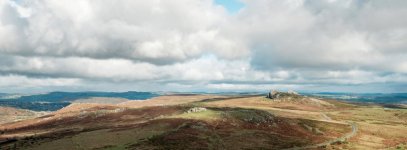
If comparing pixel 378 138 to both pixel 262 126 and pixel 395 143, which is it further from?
pixel 262 126

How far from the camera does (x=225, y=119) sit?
192m

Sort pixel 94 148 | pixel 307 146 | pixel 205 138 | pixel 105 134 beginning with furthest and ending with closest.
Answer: pixel 105 134
pixel 205 138
pixel 307 146
pixel 94 148

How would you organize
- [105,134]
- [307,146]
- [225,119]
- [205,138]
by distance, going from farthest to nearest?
1. [225,119]
2. [105,134]
3. [205,138]
4. [307,146]

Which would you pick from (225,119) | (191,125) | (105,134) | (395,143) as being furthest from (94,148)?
(395,143)

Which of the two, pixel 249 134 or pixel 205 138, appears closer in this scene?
pixel 205 138

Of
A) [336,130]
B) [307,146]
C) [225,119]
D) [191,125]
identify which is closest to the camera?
[307,146]

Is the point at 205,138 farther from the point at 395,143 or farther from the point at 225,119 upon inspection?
the point at 395,143

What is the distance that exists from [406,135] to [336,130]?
29837mm

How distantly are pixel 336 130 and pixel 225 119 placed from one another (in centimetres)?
5341

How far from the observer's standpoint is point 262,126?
7126 inches

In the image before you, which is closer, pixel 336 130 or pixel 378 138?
pixel 378 138

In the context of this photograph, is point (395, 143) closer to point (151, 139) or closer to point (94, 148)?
point (151, 139)

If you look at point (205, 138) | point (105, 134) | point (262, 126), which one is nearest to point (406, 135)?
point (262, 126)

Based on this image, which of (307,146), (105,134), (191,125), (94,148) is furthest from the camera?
(191,125)
